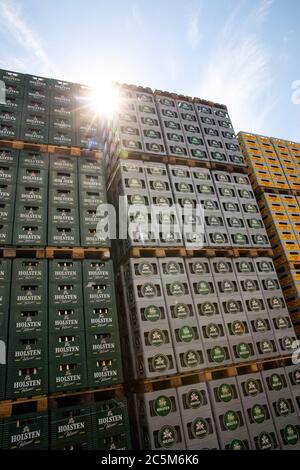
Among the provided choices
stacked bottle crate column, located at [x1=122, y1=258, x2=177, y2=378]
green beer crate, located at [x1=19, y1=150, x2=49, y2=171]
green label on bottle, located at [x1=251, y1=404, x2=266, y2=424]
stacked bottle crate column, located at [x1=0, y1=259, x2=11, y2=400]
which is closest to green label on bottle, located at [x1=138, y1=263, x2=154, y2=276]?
stacked bottle crate column, located at [x1=122, y1=258, x2=177, y2=378]

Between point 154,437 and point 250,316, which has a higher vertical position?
point 250,316

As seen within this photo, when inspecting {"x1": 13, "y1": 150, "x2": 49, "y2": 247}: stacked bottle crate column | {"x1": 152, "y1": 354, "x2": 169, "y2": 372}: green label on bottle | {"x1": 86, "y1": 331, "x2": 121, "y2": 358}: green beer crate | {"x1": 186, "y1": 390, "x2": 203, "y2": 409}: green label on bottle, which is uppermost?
{"x1": 13, "y1": 150, "x2": 49, "y2": 247}: stacked bottle crate column

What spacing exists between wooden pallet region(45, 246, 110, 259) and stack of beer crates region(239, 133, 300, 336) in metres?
4.46

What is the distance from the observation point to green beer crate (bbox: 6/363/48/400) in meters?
4.22

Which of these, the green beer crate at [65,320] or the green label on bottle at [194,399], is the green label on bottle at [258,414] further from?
the green beer crate at [65,320]

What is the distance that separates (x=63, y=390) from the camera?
14.6ft

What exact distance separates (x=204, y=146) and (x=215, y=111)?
157 cm

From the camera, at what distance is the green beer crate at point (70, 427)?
4137 mm

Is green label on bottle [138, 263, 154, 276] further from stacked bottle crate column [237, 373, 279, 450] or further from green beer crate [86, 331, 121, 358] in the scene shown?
stacked bottle crate column [237, 373, 279, 450]

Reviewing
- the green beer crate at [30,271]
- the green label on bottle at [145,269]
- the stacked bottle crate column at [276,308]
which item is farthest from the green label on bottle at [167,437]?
the green beer crate at [30,271]

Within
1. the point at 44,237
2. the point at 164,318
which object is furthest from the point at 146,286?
the point at 44,237

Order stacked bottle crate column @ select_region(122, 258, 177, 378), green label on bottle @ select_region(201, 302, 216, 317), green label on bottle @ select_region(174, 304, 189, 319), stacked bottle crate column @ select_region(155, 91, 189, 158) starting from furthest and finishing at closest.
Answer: stacked bottle crate column @ select_region(155, 91, 189, 158), green label on bottle @ select_region(201, 302, 216, 317), green label on bottle @ select_region(174, 304, 189, 319), stacked bottle crate column @ select_region(122, 258, 177, 378)

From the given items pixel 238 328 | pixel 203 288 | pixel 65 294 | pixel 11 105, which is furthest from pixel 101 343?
pixel 11 105
